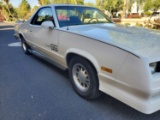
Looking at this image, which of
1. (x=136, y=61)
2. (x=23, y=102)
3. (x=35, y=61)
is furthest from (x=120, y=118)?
(x=35, y=61)

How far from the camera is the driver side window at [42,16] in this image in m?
3.65

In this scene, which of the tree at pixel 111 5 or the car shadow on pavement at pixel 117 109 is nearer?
the car shadow on pavement at pixel 117 109

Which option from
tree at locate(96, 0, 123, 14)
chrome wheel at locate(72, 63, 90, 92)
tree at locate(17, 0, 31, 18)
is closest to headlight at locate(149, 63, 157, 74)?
chrome wheel at locate(72, 63, 90, 92)

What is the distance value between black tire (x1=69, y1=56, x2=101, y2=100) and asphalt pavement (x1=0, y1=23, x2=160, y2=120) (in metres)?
0.15

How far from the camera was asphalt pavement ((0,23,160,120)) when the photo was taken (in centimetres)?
236

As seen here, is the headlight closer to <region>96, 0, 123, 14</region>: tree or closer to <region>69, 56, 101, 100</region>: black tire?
<region>69, 56, 101, 100</region>: black tire

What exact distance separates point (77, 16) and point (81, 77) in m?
1.42

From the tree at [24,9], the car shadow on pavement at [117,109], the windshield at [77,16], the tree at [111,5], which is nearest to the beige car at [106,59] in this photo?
the windshield at [77,16]

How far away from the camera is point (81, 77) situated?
275cm

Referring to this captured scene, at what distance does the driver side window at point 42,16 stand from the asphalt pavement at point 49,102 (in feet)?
4.13

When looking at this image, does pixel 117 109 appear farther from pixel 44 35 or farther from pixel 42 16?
pixel 42 16

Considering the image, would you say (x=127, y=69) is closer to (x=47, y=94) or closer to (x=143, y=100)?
(x=143, y=100)

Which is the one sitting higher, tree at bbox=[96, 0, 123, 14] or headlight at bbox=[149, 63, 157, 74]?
tree at bbox=[96, 0, 123, 14]

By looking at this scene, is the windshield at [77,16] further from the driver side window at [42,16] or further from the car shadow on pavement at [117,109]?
the car shadow on pavement at [117,109]
